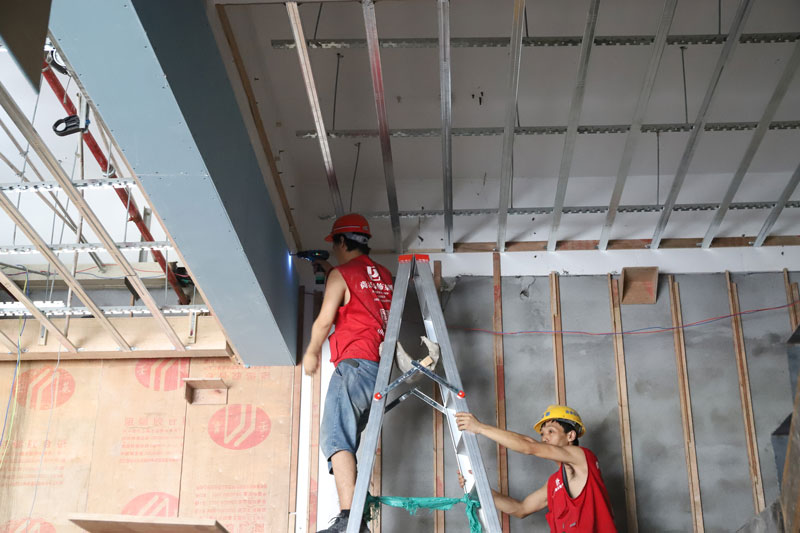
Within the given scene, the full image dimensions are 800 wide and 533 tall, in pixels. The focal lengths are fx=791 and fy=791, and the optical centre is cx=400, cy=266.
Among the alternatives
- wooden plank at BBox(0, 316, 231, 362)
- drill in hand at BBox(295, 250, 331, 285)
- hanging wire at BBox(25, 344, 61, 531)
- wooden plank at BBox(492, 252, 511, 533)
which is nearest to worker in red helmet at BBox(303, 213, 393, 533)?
drill in hand at BBox(295, 250, 331, 285)

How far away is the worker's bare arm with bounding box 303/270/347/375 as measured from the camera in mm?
4230

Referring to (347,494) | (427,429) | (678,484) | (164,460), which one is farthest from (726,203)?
(164,460)

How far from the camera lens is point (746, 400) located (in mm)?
4668

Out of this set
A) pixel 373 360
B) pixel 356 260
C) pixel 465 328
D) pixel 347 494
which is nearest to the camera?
pixel 347 494

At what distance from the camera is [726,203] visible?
470 centimetres

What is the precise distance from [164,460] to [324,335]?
127 cm

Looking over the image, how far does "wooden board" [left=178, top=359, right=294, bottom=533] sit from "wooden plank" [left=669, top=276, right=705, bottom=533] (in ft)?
7.58

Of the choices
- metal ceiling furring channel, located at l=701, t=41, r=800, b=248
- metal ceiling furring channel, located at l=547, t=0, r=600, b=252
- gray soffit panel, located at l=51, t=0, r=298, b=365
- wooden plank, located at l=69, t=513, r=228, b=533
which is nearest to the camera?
gray soffit panel, located at l=51, t=0, r=298, b=365

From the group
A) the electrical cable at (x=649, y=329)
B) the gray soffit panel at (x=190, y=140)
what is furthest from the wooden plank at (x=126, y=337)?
Result: the electrical cable at (x=649, y=329)

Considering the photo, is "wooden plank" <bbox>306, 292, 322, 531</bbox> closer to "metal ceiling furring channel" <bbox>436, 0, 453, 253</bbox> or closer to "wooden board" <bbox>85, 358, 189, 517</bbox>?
"wooden board" <bbox>85, 358, 189, 517</bbox>

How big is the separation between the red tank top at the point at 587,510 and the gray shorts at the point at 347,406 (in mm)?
1079

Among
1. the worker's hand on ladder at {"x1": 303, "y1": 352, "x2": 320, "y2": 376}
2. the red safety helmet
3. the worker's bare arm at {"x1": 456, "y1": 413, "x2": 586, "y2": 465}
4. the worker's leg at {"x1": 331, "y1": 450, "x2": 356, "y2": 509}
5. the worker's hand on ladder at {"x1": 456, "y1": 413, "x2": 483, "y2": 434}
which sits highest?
the red safety helmet

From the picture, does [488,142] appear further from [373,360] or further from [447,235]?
[373,360]

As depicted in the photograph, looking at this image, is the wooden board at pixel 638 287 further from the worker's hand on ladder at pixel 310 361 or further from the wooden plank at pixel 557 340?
the worker's hand on ladder at pixel 310 361
